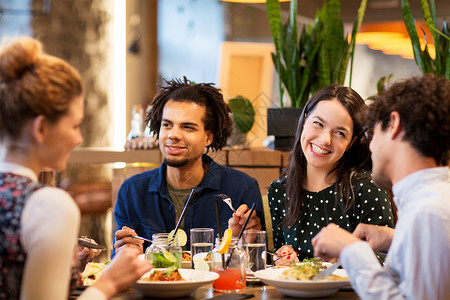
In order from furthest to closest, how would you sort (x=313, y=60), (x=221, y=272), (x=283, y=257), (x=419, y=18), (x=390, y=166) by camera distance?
(x=419, y=18), (x=313, y=60), (x=283, y=257), (x=221, y=272), (x=390, y=166)

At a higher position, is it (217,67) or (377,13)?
(377,13)

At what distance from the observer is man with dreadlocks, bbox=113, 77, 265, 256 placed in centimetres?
263

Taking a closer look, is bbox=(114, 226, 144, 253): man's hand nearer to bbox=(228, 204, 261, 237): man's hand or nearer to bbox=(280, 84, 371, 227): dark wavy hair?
bbox=(228, 204, 261, 237): man's hand

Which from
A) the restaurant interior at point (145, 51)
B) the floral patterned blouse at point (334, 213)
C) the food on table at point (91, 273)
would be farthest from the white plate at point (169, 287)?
the restaurant interior at point (145, 51)

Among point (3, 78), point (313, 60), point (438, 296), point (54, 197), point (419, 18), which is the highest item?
point (419, 18)

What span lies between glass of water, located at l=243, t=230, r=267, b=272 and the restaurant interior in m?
3.43

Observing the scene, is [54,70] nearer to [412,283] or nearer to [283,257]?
[412,283]

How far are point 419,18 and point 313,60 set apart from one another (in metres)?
1.72

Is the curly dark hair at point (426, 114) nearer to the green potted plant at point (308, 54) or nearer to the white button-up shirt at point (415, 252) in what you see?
the white button-up shirt at point (415, 252)

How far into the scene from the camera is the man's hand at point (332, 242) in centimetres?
141

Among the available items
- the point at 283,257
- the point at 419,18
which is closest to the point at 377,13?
the point at 419,18

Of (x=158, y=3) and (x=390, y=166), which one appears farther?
(x=158, y=3)

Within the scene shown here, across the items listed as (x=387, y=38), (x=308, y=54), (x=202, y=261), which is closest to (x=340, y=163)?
(x=202, y=261)

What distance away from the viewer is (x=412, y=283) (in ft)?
4.20
